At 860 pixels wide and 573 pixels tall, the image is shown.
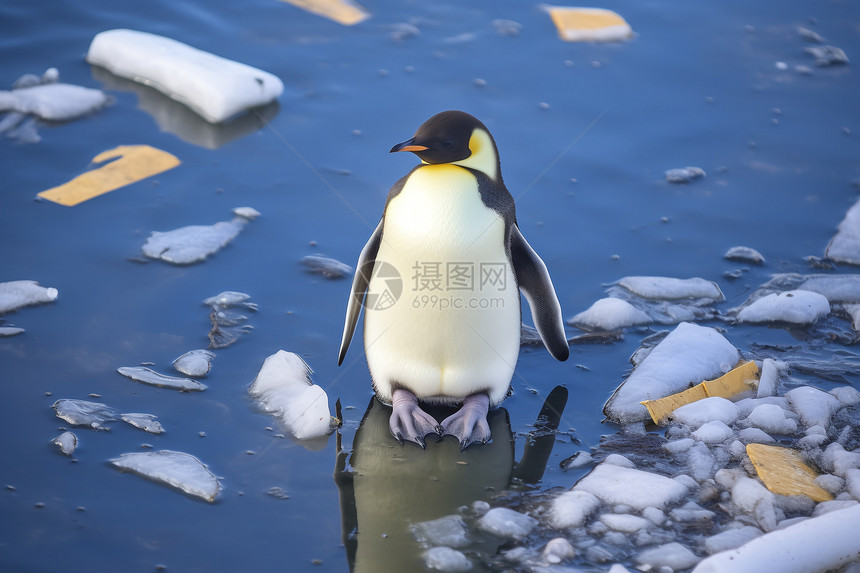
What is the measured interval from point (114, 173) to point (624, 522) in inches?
92.6

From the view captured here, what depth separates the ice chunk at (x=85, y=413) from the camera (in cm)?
224

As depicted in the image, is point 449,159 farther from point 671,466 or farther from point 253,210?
point 253,210

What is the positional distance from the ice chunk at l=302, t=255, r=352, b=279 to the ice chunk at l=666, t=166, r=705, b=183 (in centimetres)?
143

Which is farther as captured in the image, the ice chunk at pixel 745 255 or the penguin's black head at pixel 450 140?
the ice chunk at pixel 745 255

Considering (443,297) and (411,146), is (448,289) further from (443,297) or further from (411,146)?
(411,146)

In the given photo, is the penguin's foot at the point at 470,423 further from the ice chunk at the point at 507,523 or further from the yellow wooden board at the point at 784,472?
the yellow wooden board at the point at 784,472

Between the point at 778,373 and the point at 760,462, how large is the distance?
0.51 m

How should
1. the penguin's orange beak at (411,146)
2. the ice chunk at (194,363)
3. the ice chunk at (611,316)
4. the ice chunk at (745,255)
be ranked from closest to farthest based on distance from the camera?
the penguin's orange beak at (411,146), the ice chunk at (194,363), the ice chunk at (611,316), the ice chunk at (745,255)

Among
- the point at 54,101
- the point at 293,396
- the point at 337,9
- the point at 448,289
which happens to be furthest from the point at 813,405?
the point at 337,9

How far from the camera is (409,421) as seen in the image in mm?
2295

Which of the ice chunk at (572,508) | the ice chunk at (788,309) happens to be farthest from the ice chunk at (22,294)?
the ice chunk at (788,309)

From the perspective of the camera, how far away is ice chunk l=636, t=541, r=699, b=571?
6.09ft

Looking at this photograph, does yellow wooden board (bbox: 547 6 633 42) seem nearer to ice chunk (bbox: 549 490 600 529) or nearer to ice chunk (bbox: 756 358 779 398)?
ice chunk (bbox: 756 358 779 398)

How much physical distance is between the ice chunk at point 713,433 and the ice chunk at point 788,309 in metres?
0.67
